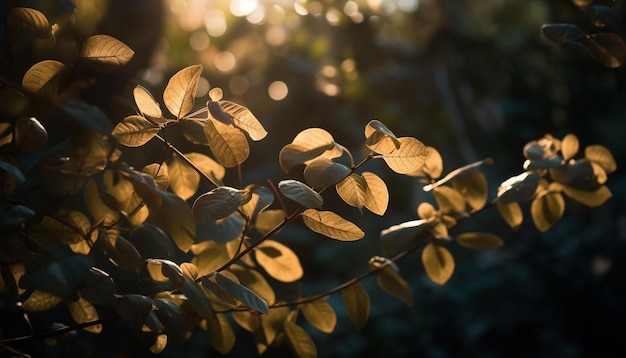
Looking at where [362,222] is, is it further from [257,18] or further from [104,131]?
[104,131]

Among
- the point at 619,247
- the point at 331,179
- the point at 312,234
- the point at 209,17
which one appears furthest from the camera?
the point at 209,17

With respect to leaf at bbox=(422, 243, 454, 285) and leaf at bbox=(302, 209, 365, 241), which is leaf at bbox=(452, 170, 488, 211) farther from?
leaf at bbox=(302, 209, 365, 241)

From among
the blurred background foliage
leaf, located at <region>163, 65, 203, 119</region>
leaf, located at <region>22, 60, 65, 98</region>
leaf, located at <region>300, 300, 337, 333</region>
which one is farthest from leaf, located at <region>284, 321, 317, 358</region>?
the blurred background foliage

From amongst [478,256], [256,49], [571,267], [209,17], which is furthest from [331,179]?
[209,17]

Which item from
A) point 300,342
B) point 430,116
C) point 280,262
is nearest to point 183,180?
point 280,262

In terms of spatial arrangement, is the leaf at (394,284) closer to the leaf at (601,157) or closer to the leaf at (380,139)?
the leaf at (380,139)

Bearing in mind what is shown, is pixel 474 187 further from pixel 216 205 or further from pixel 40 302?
pixel 40 302
